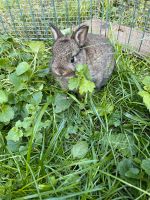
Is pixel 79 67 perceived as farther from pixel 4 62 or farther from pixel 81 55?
pixel 4 62

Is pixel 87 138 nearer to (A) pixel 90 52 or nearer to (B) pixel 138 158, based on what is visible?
Result: (B) pixel 138 158

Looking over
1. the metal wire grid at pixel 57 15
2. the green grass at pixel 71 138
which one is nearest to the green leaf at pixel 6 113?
the green grass at pixel 71 138

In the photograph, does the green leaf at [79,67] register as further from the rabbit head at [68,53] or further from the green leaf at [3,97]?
the green leaf at [3,97]

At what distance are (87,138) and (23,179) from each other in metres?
0.62

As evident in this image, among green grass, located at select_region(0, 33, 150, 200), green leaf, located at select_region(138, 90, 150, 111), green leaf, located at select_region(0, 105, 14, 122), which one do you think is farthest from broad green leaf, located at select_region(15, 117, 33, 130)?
green leaf, located at select_region(138, 90, 150, 111)

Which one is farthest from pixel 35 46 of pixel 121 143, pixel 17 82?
pixel 121 143

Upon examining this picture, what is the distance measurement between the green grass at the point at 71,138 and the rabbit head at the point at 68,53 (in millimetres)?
212

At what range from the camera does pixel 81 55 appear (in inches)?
113

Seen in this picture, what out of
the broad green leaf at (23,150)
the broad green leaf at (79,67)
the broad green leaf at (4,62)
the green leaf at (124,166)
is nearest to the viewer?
the green leaf at (124,166)

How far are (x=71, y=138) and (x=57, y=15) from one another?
1.56m

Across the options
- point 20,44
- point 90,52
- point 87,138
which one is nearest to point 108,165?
point 87,138

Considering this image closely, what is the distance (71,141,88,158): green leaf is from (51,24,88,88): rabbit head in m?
0.55

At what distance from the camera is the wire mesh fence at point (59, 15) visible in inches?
145

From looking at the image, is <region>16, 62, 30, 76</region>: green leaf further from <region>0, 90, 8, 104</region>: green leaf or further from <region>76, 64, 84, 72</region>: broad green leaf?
<region>76, 64, 84, 72</region>: broad green leaf
